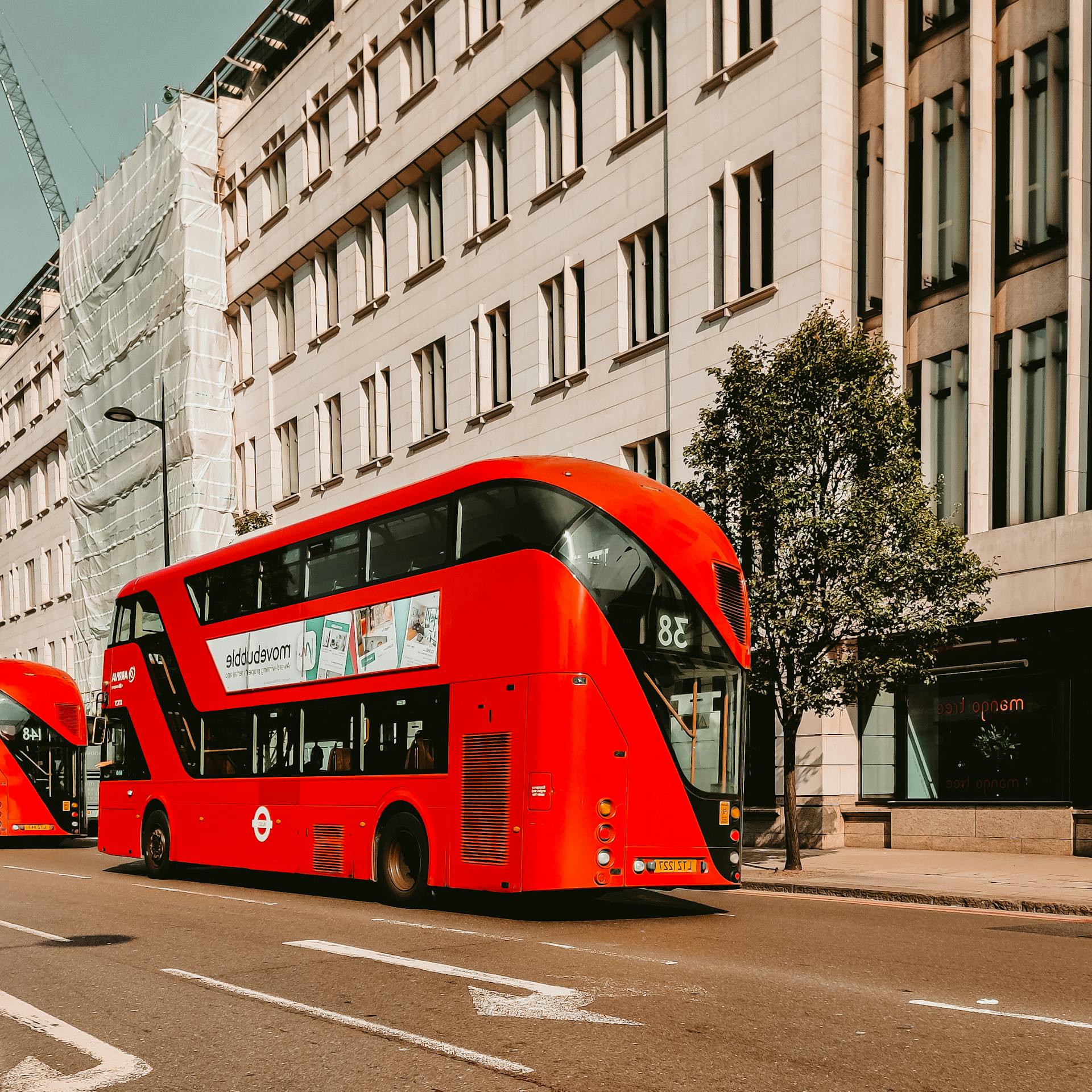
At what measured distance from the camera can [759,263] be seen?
23719 mm

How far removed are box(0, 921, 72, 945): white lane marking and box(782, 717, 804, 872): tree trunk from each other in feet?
30.6

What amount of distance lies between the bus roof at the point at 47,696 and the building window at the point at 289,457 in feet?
37.8

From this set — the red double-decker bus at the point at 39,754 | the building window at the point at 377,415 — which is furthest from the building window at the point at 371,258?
the red double-decker bus at the point at 39,754

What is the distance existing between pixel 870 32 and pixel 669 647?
1440 centimetres

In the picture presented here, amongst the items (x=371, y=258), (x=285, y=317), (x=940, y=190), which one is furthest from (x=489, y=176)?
(x=940, y=190)

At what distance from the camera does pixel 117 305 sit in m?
50.8

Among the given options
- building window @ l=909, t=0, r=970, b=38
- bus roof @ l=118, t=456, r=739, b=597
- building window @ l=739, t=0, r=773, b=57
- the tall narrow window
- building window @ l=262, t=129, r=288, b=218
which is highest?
building window @ l=262, t=129, r=288, b=218

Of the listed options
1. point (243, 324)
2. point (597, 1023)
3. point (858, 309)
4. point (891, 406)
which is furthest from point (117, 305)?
point (597, 1023)

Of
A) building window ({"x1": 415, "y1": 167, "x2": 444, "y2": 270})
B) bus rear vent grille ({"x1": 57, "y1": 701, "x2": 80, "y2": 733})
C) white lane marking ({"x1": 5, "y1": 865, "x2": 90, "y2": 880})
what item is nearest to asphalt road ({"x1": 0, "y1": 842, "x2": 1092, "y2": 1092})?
white lane marking ({"x1": 5, "y1": 865, "x2": 90, "y2": 880})

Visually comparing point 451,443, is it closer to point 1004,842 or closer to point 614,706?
point 1004,842

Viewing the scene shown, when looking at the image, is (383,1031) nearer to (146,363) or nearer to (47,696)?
(47,696)

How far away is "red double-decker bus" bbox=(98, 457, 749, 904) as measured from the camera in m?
12.1

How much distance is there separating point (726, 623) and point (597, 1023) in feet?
21.7

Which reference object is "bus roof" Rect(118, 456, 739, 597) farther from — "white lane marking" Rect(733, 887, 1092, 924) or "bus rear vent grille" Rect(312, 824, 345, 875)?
"white lane marking" Rect(733, 887, 1092, 924)
